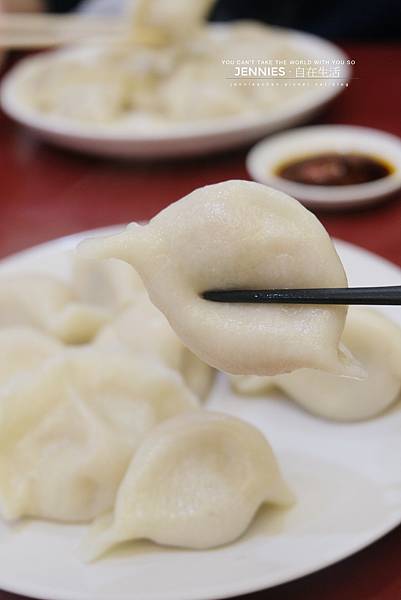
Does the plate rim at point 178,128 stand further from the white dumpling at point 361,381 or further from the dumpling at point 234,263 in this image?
the dumpling at point 234,263

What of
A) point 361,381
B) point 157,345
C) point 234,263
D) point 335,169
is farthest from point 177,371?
point 335,169

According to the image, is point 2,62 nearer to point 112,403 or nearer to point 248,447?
point 112,403

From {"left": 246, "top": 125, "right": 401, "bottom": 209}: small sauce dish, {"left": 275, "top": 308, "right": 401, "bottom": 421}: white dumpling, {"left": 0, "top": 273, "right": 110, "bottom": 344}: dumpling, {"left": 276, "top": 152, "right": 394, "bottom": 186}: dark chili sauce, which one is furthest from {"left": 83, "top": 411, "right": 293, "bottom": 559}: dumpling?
{"left": 276, "top": 152, "right": 394, "bottom": 186}: dark chili sauce

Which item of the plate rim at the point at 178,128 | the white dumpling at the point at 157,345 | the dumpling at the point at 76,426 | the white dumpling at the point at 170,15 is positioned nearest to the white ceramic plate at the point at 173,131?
the plate rim at the point at 178,128

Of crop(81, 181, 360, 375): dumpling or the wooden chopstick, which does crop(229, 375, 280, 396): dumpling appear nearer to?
crop(81, 181, 360, 375): dumpling

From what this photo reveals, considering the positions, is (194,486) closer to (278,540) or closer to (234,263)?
(278,540)

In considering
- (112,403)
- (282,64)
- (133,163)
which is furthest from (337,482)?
(133,163)
